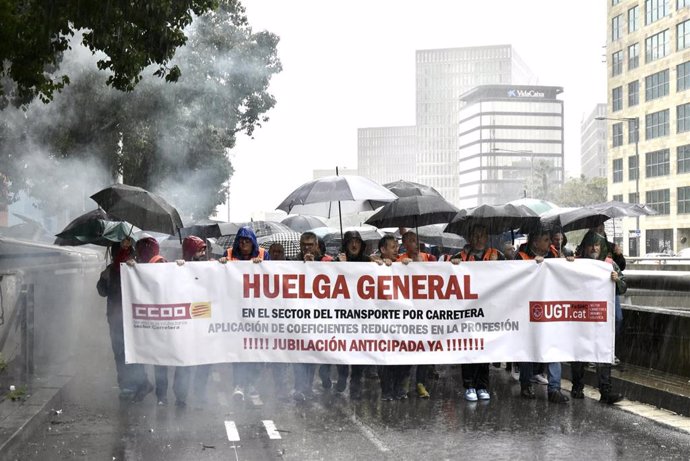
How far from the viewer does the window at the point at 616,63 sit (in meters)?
73.4

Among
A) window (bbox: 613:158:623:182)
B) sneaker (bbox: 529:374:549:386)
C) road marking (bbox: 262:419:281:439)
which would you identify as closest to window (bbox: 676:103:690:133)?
window (bbox: 613:158:623:182)

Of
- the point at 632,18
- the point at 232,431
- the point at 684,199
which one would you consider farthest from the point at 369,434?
the point at 632,18

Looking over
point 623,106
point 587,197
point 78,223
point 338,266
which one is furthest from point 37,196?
point 587,197

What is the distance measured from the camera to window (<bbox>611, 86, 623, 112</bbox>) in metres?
73.2

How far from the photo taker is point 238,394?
Answer: 982 cm

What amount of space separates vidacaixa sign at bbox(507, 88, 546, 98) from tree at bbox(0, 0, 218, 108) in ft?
504

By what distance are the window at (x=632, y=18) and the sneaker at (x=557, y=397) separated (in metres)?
66.5

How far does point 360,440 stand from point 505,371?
5183mm

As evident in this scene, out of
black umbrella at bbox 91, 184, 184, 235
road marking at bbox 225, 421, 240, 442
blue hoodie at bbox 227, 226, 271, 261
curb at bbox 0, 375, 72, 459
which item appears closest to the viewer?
curb at bbox 0, 375, 72, 459

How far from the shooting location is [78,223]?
13.1 m

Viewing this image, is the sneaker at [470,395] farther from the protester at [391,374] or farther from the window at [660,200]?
the window at [660,200]

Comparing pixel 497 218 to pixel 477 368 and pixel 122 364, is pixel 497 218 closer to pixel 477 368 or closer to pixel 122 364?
pixel 477 368

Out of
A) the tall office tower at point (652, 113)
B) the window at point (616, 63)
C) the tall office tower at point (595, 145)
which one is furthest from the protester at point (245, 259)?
the tall office tower at point (595, 145)

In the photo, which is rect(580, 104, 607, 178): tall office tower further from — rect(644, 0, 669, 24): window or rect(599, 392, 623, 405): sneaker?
rect(599, 392, 623, 405): sneaker
